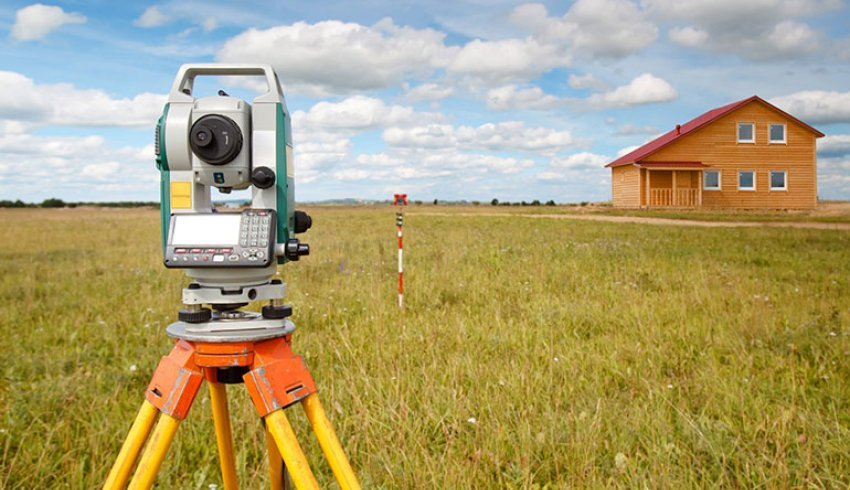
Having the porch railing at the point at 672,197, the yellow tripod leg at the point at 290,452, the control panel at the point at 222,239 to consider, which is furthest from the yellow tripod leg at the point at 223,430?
the porch railing at the point at 672,197

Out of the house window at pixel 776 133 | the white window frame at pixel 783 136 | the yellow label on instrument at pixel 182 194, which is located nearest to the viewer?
the yellow label on instrument at pixel 182 194

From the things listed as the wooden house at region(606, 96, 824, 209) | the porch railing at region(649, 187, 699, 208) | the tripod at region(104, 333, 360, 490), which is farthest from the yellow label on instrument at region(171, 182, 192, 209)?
the porch railing at region(649, 187, 699, 208)

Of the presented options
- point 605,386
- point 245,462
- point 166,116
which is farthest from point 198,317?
point 605,386

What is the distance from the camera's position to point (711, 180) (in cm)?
3706

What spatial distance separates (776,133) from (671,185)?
779 centimetres

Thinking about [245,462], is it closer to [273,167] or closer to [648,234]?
[273,167]

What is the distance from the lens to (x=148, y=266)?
1095 centimetres

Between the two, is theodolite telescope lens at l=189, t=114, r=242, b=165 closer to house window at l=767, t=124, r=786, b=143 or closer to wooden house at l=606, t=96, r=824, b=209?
wooden house at l=606, t=96, r=824, b=209

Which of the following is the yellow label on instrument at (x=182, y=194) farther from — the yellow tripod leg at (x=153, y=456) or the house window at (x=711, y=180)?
the house window at (x=711, y=180)

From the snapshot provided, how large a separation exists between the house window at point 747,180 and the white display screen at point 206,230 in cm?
4101

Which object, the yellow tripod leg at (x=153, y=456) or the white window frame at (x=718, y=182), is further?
the white window frame at (x=718, y=182)

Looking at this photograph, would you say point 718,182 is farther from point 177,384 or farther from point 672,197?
point 177,384

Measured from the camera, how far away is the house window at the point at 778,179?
36.9m

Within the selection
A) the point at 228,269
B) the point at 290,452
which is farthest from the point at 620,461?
the point at 228,269
